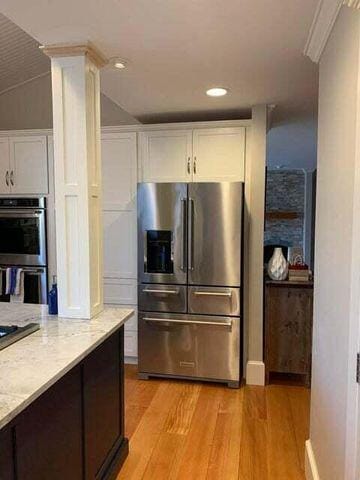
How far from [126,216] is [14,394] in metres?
2.40

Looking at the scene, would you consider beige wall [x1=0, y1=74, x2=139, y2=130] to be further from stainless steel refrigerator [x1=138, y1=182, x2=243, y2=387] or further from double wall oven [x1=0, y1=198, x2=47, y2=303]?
stainless steel refrigerator [x1=138, y1=182, x2=243, y2=387]

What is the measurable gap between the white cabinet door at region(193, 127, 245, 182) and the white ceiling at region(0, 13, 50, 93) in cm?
158

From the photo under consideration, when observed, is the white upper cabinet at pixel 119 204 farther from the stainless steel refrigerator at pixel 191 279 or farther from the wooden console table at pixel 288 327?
the wooden console table at pixel 288 327

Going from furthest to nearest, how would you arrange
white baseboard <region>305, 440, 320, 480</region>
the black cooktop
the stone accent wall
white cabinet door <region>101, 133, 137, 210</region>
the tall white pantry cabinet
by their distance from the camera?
1. the stone accent wall
2. white cabinet door <region>101, 133, 137, 210</region>
3. the tall white pantry cabinet
4. white baseboard <region>305, 440, 320, 480</region>
5. the black cooktop

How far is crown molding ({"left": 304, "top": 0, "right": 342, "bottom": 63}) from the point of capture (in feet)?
5.05

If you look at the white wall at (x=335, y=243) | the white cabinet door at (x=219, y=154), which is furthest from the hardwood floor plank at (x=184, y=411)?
the white cabinet door at (x=219, y=154)

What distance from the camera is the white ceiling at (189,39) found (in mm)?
1638

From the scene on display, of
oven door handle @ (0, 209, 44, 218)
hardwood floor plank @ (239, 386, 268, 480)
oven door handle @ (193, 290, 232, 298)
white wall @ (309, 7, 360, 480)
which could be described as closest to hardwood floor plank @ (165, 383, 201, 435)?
hardwood floor plank @ (239, 386, 268, 480)

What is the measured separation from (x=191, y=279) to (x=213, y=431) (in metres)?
1.15

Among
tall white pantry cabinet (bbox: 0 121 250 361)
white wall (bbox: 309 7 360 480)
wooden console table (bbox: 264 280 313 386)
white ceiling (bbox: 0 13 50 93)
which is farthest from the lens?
tall white pantry cabinet (bbox: 0 121 250 361)

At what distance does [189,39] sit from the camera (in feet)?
6.33

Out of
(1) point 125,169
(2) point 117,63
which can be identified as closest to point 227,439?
(1) point 125,169

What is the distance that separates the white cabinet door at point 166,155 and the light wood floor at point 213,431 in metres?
1.82

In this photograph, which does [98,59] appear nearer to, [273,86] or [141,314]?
[273,86]
